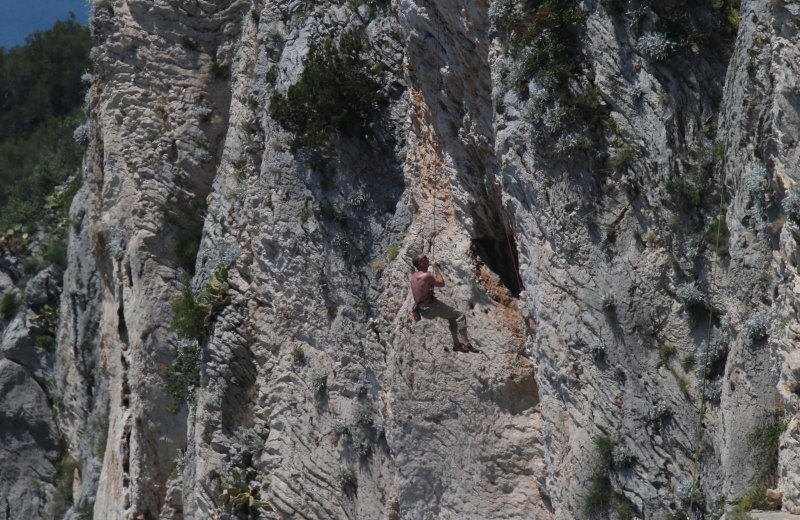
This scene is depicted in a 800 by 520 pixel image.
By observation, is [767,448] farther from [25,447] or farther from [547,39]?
[25,447]

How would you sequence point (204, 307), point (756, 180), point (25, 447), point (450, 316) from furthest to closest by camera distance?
point (25, 447) → point (204, 307) → point (450, 316) → point (756, 180)

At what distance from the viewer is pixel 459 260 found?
13.6 metres

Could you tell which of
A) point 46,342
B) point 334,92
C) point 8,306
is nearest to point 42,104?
point 8,306

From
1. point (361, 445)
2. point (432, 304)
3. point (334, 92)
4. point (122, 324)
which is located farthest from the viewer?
point (122, 324)

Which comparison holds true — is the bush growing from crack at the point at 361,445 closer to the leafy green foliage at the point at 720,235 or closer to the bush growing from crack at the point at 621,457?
the bush growing from crack at the point at 621,457

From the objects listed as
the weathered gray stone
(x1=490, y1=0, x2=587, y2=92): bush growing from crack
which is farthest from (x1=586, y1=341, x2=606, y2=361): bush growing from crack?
the weathered gray stone

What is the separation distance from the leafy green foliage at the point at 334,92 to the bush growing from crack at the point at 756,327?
286 inches

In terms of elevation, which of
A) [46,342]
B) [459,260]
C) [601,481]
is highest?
[46,342]

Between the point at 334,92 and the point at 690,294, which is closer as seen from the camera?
the point at 690,294

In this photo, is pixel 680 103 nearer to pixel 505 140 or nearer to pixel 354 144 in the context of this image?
pixel 505 140

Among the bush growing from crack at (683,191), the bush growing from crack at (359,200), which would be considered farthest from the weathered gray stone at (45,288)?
the bush growing from crack at (683,191)

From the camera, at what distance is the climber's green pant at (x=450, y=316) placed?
13.1m

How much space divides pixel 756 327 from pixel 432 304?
455 cm

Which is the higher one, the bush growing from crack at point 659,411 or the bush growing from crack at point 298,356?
the bush growing from crack at point 298,356
